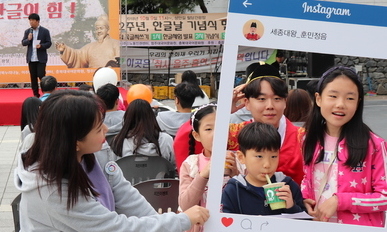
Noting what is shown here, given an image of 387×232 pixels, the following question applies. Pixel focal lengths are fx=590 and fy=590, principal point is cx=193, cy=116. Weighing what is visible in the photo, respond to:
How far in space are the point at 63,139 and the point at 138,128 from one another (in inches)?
88.6

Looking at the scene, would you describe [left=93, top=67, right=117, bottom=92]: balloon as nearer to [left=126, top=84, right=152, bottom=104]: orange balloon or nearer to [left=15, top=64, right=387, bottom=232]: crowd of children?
[left=126, top=84, right=152, bottom=104]: orange balloon

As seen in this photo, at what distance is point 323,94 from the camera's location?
221 centimetres

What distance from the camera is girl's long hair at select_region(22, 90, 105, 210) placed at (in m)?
1.89

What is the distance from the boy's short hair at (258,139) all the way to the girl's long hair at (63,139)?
573 mm

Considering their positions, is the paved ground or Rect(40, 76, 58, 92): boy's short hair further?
Rect(40, 76, 58, 92): boy's short hair

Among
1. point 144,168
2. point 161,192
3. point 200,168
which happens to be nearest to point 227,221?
point 200,168

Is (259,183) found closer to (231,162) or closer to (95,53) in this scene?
(231,162)

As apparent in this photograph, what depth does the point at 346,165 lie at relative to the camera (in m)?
2.14

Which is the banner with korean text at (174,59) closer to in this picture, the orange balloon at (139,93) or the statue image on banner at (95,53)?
the statue image on banner at (95,53)

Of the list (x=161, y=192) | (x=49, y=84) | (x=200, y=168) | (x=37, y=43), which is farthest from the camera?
(x=37, y=43)

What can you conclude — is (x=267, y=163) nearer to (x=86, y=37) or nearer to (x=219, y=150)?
(x=219, y=150)

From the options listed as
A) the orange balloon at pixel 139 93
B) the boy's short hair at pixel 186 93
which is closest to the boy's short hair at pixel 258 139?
the boy's short hair at pixel 186 93

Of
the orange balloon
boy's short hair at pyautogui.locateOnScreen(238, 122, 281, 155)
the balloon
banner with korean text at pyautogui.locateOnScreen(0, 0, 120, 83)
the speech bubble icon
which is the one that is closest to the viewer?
A: the speech bubble icon

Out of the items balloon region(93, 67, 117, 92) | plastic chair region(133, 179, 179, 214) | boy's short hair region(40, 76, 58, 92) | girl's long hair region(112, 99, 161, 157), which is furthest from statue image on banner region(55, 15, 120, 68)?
plastic chair region(133, 179, 179, 214)
